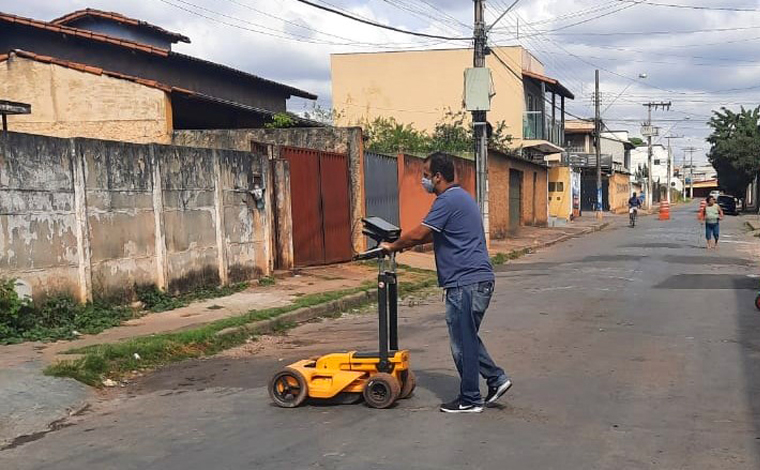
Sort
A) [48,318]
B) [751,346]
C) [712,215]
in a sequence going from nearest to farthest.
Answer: [751,346] → [48,318] → [712,215]

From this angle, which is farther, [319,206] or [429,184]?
[319,206]

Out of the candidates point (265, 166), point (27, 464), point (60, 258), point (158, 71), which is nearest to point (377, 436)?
point (27, 464)

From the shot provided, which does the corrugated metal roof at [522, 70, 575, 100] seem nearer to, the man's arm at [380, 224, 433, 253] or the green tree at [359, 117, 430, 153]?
the green tree at [359, 117, 430, 153]

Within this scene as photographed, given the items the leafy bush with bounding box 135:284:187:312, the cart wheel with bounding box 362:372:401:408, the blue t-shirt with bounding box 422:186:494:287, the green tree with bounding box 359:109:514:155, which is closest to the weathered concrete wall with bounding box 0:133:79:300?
the leafy bush with bounding box 135:284:187:312

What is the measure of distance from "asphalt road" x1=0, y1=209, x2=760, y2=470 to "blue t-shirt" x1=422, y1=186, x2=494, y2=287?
3.28 ft

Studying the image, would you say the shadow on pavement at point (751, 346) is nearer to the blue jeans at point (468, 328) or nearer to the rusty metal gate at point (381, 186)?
the blue jeans at point (468, 328)

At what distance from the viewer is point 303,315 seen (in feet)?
36.1

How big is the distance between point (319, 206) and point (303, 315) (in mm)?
5099

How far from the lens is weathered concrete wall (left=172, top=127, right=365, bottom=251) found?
16.8m

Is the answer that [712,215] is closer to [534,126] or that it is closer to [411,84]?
[534,126]

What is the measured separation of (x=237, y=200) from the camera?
43.4 feet

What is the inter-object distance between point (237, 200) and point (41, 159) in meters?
4.30

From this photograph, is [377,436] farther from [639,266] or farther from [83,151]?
[639,266]

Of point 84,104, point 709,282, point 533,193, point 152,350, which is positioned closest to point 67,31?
point 84,104
